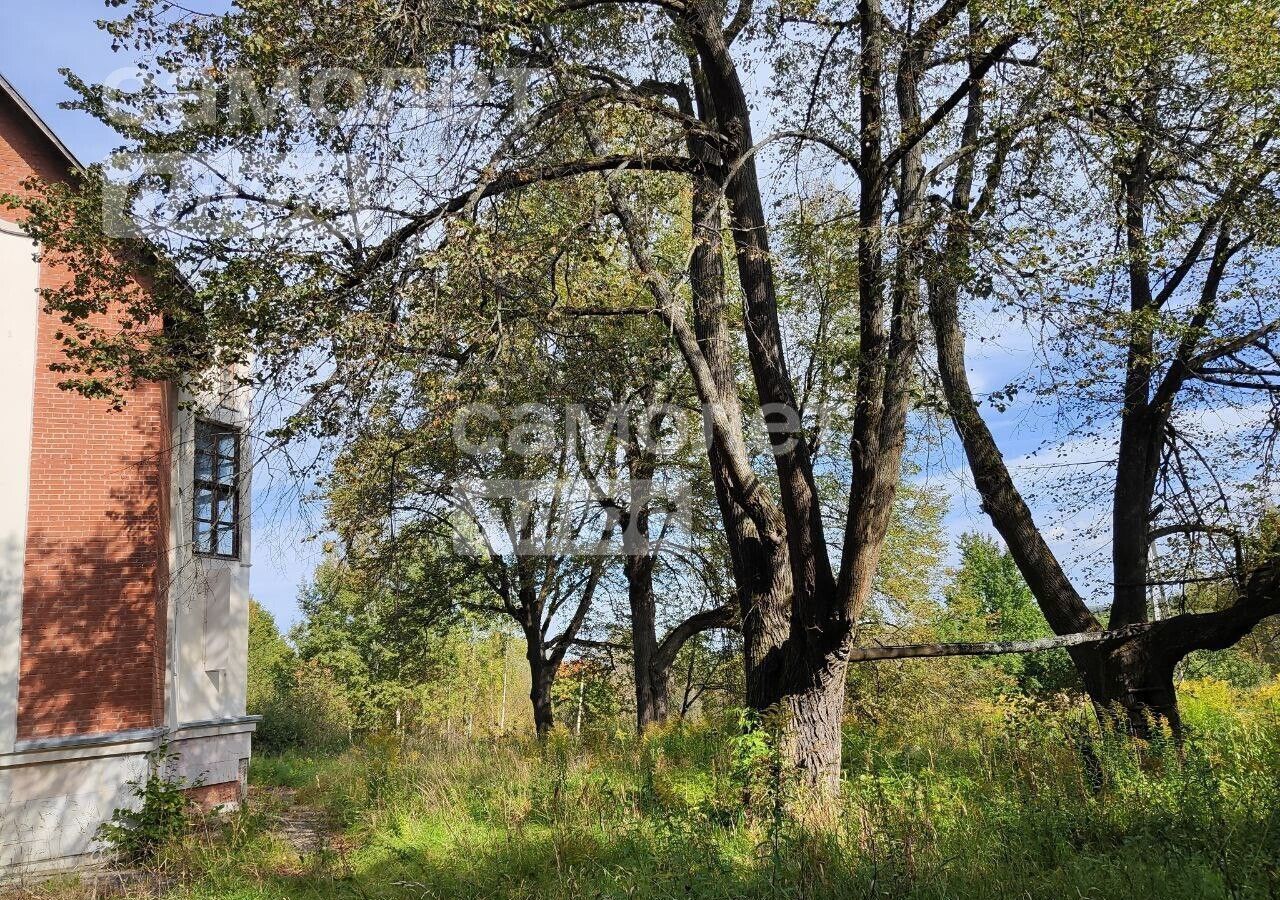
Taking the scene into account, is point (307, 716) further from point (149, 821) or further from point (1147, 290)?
point (1147, 290)

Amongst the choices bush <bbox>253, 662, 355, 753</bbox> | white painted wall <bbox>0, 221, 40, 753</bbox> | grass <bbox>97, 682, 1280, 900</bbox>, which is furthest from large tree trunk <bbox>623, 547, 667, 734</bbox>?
bush <bbox>253, 662, 355, 753</bbox>

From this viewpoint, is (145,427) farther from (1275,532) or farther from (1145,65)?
(1275,532)

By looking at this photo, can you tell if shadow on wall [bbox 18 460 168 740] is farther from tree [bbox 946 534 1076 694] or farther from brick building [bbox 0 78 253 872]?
tree [bbox 946 534 1076 694]

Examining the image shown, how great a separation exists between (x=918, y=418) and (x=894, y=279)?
1725 millimetres

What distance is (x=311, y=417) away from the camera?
7891 millimetres

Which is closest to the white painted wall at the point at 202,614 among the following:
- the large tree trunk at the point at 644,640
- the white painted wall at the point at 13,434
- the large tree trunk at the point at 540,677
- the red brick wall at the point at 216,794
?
the red brick wall at the point at 216,794

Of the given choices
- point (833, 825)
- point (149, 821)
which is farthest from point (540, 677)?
point (833, 825)

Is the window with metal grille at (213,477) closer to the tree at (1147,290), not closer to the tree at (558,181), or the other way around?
the tree at (558,181)

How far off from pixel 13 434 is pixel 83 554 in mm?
1781

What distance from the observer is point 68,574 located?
12.2m

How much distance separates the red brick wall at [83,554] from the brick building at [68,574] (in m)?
0.02

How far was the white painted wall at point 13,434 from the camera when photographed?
38.4 ft

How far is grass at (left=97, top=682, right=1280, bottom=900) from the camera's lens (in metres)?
5.43

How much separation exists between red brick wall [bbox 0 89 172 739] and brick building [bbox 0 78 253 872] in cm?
2
